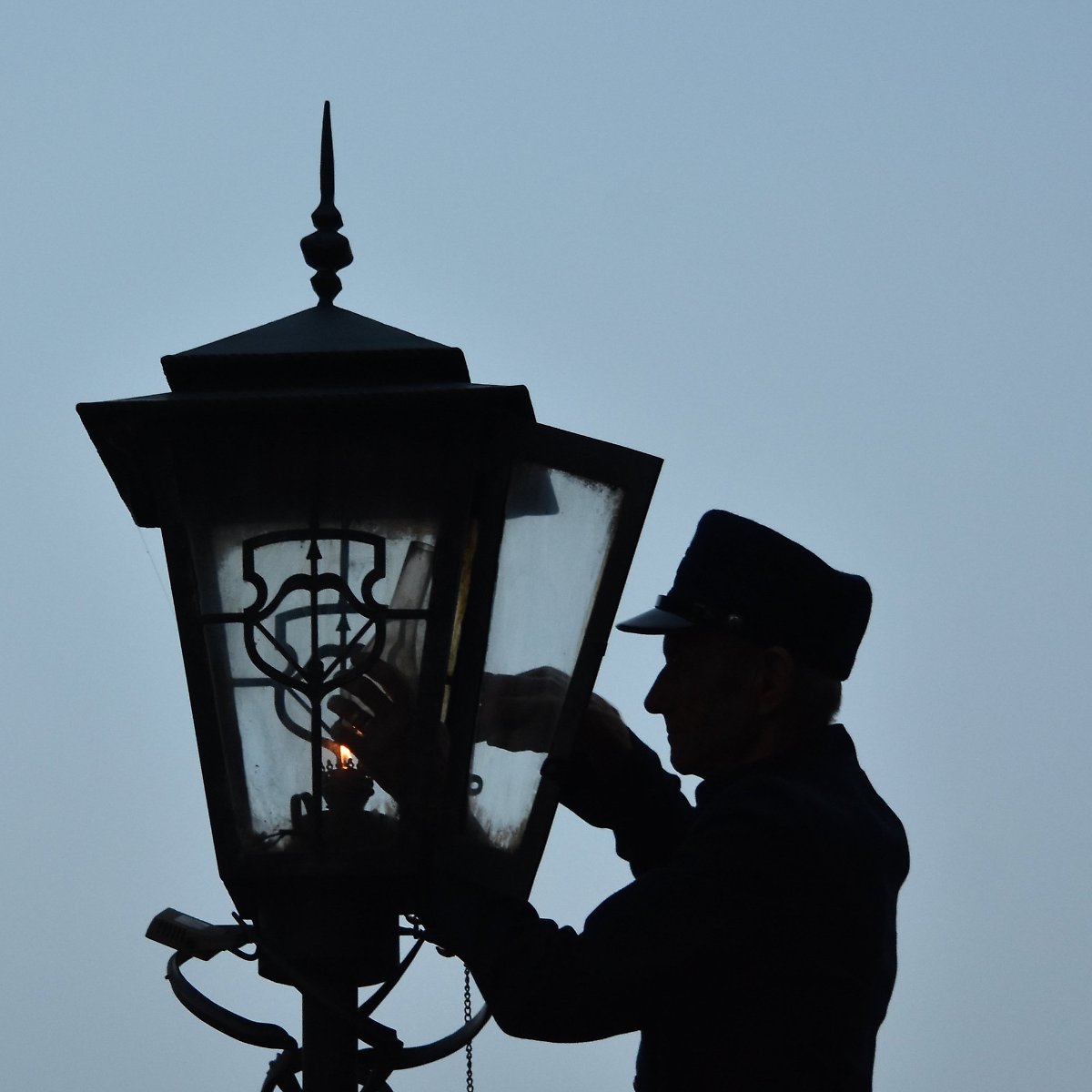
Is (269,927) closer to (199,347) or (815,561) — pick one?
(199,347)

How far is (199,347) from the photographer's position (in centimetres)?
318

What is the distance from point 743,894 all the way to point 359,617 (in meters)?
0.86

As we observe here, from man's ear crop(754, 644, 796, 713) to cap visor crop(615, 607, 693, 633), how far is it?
168 mm

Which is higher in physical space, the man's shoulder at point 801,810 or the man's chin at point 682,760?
the man's chin at point 682,760

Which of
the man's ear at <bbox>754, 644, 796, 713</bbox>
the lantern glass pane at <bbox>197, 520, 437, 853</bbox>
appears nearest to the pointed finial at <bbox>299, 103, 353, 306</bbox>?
the lantern glass pane at <bbox>197, 520, 437, 853</bbox>

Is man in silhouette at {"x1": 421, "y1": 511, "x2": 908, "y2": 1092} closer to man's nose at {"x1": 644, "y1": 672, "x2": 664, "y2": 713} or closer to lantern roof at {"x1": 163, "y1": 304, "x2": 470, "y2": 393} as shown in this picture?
man's nose at {"x1": 644, "y1": 672, "x2": 664, "y2": 713}

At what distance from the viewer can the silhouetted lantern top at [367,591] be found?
9.94 ft

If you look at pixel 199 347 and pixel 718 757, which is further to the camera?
pixel 718 757

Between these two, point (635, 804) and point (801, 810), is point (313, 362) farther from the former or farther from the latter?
point (635, 804)

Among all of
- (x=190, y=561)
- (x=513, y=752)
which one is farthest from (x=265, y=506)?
(x=513, y=752)

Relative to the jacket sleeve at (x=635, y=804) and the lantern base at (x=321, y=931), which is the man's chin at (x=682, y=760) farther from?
the lantern base at (x=321, y=931)

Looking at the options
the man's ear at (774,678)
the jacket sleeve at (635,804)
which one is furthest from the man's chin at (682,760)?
the jacket sleeve at (635,804)

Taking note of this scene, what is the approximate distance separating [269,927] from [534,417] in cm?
104

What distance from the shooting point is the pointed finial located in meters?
3.48
